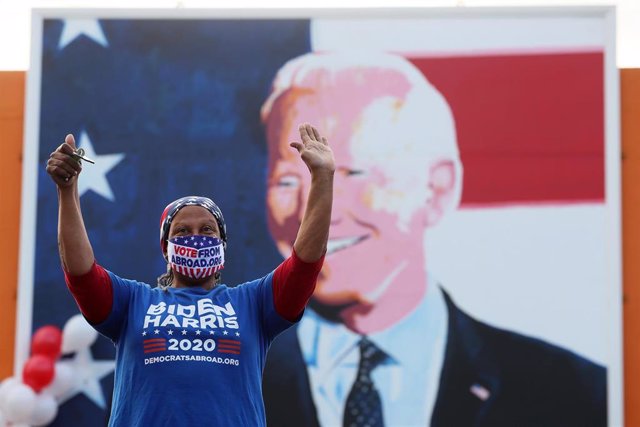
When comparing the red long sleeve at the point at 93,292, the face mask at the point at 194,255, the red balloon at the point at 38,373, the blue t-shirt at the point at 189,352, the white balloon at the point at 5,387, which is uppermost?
the face mask at the point at 194,255

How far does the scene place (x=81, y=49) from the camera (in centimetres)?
729

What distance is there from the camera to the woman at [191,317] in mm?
2598

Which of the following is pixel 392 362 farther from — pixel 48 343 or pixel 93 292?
pixel 93 292

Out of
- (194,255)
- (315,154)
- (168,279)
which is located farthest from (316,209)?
(168,279)

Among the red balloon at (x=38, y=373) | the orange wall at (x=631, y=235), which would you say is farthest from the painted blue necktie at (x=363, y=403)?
the red balloon at (x=38, y=373)

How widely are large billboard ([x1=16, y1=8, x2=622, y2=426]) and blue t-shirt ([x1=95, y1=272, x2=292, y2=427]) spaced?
4021 mm

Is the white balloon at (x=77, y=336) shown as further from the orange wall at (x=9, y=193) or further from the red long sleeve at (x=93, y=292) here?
the red long sleeve at (x=93, y=292)

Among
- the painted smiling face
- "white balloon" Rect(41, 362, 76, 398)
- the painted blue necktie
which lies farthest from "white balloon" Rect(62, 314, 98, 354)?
the painted blue necktie

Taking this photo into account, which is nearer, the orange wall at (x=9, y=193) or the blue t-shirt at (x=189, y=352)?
the blue t-shirt at (x=189, y=352)

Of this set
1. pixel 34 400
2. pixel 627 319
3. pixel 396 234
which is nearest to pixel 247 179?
pixel 396 234

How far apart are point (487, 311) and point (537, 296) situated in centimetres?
34

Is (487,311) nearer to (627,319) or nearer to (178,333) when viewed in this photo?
(627,319)

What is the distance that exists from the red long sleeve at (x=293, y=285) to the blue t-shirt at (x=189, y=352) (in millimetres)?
34

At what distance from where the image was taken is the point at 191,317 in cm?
271
